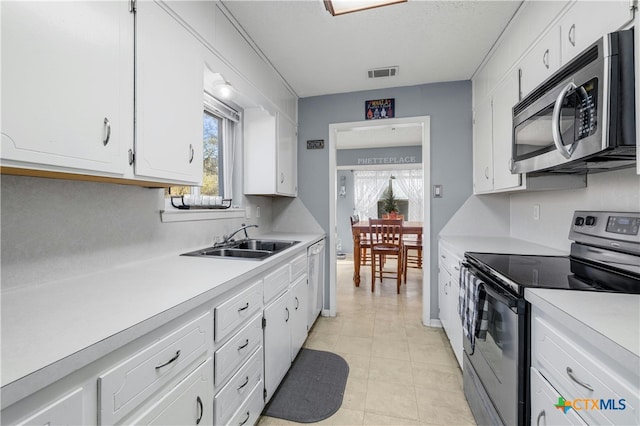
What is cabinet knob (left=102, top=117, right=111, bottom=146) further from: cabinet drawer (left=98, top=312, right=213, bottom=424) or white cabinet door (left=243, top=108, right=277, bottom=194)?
white cabinet door (left=243, top=108, right=277, bottom=194)

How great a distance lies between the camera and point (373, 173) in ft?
22.5

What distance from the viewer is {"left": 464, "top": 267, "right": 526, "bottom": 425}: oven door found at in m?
1.02

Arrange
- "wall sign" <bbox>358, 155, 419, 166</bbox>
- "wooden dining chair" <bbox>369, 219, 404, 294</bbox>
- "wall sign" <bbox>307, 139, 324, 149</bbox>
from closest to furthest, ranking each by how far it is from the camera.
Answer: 1. "wall sign" <bbox>307, 139, 324, 149</bbox>
2. "wooden dining chair" <bbox>369, 219, 404, 294</bbox>
3. "wall sign" <bbox>358, 155, 419, 166</bbox>

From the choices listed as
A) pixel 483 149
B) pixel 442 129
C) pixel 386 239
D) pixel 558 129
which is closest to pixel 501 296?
pixel 558 129

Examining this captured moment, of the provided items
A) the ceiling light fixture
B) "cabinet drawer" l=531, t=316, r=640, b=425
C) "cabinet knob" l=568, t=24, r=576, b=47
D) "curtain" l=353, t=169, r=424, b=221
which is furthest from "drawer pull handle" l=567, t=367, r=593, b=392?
"curtain" l=353, t=169, r=424, b=221

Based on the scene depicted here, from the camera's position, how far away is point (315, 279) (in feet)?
8.59

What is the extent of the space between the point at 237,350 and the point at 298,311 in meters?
0.89

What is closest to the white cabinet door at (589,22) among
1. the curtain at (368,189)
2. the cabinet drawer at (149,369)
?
the cabinet drawer at (149,369)

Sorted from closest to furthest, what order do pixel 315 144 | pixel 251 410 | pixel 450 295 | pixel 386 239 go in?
1. pixel 251 410
2. pixel 450 295
3. pixel 315 144
4. pixel 386 239

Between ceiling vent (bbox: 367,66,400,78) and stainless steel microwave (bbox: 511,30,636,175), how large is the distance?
1340 millimetres

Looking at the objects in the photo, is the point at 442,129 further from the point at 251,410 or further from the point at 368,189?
the point at 368,189

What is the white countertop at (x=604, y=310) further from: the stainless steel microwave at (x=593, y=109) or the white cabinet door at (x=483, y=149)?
the white cabinet door at (x=483, y=149)

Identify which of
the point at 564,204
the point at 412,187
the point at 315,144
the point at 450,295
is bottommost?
the point at 450,295

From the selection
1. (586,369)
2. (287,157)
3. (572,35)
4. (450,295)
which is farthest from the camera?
(287,157)
